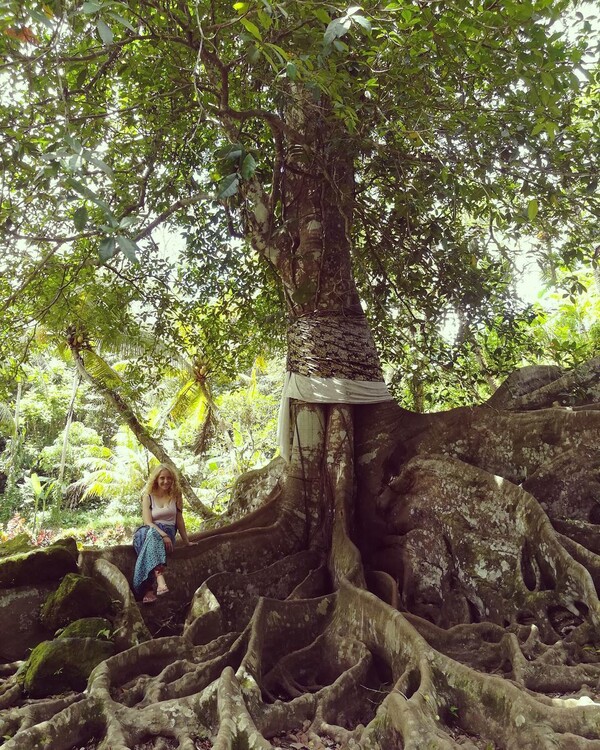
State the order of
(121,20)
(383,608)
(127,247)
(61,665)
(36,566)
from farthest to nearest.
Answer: (36,566)
(383,608)
(61,665)
(121,20)
(127,247)

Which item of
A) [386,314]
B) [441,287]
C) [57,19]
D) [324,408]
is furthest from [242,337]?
[57,19]

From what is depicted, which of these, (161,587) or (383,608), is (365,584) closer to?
(383,608)

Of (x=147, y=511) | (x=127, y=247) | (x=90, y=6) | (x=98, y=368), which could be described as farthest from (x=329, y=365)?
(x=98, y=368)

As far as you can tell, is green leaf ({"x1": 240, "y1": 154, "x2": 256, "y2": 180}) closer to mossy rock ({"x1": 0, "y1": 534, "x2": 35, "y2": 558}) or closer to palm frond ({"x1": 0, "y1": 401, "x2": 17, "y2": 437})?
mossy rock ({"x1": 0, "y1": 534, "x2": 35, "y2": 558})

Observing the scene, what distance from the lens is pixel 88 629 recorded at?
416 centimetres

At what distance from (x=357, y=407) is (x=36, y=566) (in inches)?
130

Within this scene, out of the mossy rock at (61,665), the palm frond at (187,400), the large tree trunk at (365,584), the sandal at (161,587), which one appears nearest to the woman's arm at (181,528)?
the large tree trunk at (365,584)

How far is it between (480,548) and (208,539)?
7.83 ft

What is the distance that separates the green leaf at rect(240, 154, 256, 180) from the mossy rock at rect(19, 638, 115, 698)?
321 cm

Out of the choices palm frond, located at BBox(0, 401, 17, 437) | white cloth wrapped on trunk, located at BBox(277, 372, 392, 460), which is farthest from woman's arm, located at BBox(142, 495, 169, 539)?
palm frond, located at BBox(0, 401, 17, 437)

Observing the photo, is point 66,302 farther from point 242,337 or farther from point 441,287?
point 441,287

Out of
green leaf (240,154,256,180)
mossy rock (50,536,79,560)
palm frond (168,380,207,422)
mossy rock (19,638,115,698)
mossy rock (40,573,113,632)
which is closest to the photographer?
green leaf (240,154,256,180)

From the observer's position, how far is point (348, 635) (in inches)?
Answer: 165

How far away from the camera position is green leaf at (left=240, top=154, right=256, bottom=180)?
2.49m
